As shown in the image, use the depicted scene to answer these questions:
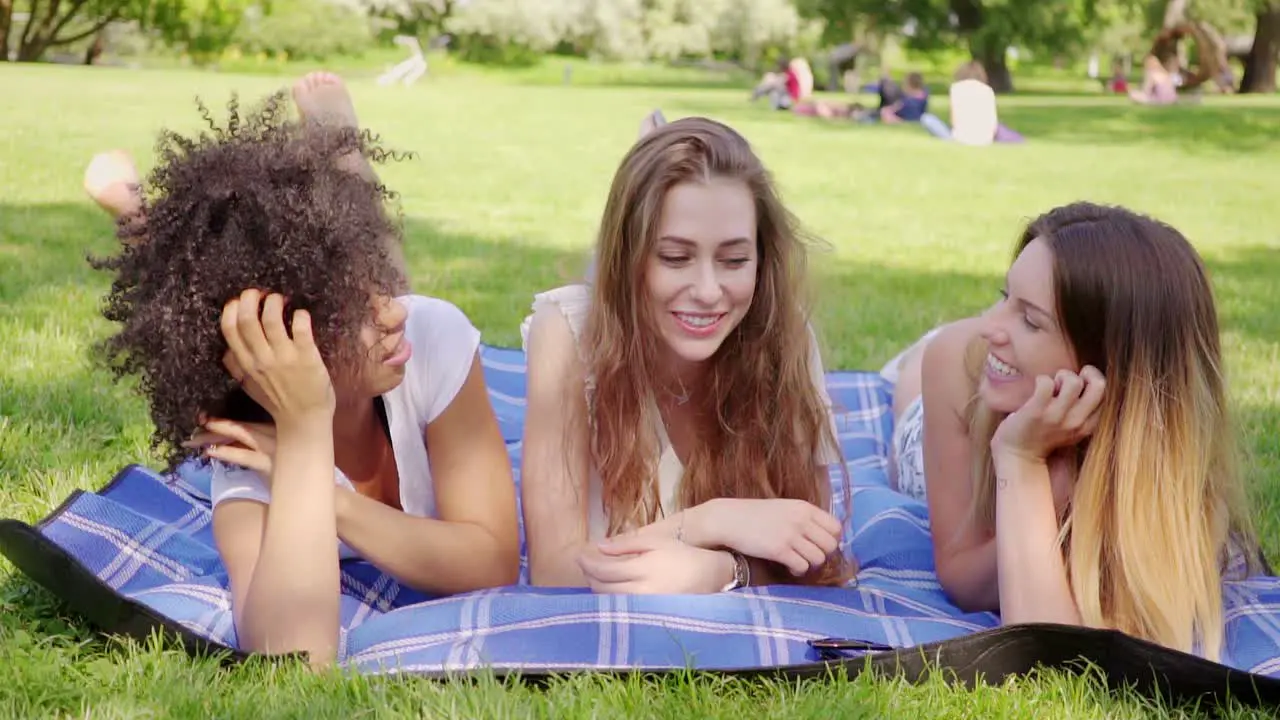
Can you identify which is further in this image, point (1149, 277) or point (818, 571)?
point (818, 571)

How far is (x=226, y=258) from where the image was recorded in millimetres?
2455

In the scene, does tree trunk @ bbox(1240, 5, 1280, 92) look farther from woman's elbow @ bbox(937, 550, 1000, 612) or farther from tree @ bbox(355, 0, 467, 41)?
woman's elbow @ bbox(937, 550, 1000, 612)

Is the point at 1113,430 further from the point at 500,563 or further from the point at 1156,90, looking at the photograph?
the point at 1156,90

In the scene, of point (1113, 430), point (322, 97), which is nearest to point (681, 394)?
point (1113, 430)

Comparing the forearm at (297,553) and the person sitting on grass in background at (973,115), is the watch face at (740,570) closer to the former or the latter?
the forearm at (297,553)

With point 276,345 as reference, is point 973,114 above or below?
below

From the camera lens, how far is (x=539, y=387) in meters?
3.09

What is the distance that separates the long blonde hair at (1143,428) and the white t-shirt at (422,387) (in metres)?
1.22

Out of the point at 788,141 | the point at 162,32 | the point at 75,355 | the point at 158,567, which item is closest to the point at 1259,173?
the point at 788,141

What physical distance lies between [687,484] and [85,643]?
1.28 metres

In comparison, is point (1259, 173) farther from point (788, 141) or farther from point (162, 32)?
point (162, 32)

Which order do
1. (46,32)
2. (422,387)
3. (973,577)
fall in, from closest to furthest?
(422,387) < (973,577) < (46,32)

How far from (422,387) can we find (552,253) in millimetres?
5699

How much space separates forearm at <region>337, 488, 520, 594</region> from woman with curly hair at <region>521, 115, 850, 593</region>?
0.15m
